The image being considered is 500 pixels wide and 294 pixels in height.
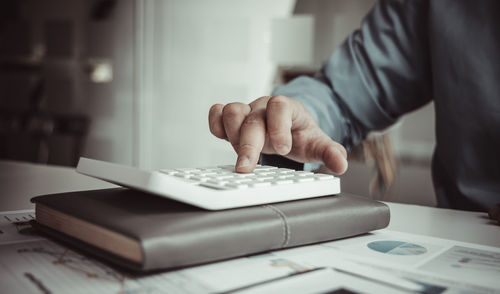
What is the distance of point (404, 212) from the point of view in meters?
0.64

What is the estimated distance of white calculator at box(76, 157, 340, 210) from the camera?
372 mm

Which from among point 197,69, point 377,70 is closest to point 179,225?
point 377,70

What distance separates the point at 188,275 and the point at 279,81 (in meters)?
2.45

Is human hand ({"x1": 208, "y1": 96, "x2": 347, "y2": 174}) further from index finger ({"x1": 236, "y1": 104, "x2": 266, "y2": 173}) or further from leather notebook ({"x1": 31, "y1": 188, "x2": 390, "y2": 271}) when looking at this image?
leather notebook ({"x1": 31, "y1": 188, "x2": 390, "y2": 271})

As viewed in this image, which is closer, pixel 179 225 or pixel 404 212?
pixel 179 225

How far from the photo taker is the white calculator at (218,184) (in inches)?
14.6

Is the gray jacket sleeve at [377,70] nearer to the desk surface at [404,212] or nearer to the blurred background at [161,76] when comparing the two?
the desk surface at [404,212]

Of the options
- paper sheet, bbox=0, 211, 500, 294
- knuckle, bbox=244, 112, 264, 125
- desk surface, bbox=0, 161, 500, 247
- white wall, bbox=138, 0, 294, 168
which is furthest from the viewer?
white wall, bbox=138, 0, 294, 168

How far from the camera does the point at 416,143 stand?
2.33 m

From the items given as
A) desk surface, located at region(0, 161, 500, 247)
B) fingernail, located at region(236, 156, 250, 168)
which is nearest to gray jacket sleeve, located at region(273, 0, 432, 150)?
desk surface, located at region(0, 161, 500, 247)

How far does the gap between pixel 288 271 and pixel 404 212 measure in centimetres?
34

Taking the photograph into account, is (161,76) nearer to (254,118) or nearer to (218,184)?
(254,118)

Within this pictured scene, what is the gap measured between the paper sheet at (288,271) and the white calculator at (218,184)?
0.05 metres

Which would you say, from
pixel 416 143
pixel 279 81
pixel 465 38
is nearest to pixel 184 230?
pixel 465 38
